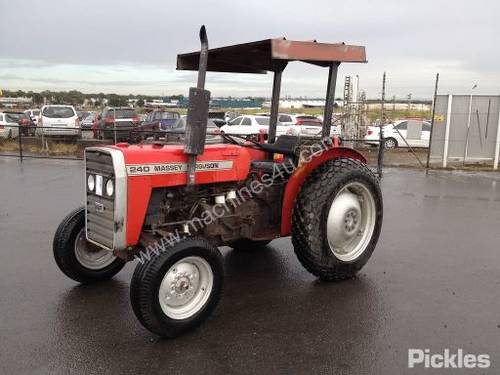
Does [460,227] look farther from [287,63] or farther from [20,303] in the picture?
[20,303]

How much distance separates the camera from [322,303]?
454 cm

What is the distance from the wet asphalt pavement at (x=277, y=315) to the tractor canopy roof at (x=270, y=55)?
2196 mm

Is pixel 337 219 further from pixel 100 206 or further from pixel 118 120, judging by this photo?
pixel 118 120

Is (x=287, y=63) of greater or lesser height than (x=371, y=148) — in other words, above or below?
above

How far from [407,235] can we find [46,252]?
4.84 meters

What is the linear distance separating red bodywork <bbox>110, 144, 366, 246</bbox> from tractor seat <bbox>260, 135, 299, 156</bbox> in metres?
0.09

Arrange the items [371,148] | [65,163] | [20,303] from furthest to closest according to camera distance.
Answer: [371,148] → [65,163] → [20,303]

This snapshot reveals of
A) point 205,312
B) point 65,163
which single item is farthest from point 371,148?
point 205,312

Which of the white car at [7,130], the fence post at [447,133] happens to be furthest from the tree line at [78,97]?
the fence post at [447,133]

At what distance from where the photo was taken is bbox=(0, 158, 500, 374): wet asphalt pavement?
3.54 metres

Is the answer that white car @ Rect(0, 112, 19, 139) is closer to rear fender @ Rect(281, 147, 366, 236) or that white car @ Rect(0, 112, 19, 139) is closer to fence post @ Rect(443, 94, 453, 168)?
fence post @ Rect(443, 94, 453, 168)

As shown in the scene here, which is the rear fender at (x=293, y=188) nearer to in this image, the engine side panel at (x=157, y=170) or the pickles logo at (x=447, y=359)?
the engine side panel at (x=157, y=170)

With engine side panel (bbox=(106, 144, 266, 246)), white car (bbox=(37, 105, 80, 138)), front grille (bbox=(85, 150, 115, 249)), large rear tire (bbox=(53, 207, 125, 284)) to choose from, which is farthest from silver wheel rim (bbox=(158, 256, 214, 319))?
white car (bbox=(37, 105, 80, 138))

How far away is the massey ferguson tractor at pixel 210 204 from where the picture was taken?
12.6 ft
